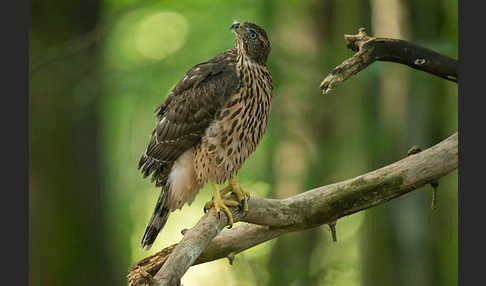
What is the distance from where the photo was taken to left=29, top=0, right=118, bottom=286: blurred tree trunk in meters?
4.04

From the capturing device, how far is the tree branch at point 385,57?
2.68 metres

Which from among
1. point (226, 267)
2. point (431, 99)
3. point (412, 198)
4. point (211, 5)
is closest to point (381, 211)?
point (412, 198)

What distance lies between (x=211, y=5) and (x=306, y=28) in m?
0.88

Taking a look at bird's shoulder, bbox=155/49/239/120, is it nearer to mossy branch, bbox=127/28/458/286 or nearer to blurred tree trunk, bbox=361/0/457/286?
mossy branch, bbox=127/28/458/286

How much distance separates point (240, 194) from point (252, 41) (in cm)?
81

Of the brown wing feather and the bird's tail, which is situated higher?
the brown wing feather

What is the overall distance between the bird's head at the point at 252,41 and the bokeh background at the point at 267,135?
1204 millimetres

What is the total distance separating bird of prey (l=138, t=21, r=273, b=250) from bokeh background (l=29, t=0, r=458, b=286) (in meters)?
1.13

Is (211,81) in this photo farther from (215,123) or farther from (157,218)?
(157,218)

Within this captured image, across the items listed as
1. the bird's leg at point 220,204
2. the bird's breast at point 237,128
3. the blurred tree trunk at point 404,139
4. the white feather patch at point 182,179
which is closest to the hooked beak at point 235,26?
the bird's breast at point 237,128

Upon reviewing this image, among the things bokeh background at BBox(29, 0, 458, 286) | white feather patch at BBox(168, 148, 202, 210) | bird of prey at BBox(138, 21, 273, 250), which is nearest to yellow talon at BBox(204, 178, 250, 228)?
bird of prey at BBox(138, 21, 273, 250)

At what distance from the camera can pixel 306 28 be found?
536 centimetres

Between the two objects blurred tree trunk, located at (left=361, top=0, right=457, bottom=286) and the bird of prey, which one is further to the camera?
blurred tree trunk, located at (left=361, top=0, right=457, bottom=286)

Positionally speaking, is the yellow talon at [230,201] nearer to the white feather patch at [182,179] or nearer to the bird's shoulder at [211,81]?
the white feather patch at [182,179]
